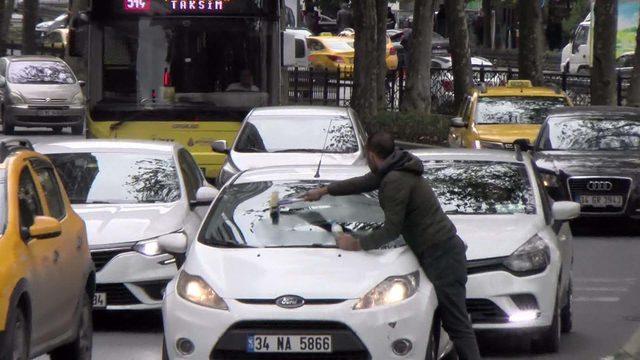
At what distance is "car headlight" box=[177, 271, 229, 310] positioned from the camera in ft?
28.3

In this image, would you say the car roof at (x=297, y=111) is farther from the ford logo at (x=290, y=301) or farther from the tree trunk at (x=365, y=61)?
the tree trunk at (x=365, y=61)

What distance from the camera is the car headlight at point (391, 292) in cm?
863

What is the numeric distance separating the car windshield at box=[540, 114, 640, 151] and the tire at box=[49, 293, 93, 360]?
11.6 meters

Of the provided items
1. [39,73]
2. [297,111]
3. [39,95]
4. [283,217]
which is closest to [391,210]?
[283,217]

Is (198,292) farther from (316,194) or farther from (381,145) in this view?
(381,145)

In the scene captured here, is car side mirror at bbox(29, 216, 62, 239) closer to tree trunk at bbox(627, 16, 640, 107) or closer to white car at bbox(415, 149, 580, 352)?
white car at bbox(415, 149, 580, 352)

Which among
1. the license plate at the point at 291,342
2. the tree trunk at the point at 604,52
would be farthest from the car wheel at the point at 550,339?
the tree trunk at the point at 604,52

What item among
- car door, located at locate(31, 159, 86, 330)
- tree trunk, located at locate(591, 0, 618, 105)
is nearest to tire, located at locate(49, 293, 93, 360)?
car door, located at locate(31, 159, 86, 330)

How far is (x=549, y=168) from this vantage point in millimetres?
19812

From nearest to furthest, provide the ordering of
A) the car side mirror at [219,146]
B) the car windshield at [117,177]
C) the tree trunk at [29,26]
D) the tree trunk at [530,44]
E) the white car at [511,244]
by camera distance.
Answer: the white car at [511,244], the car windshield at [117,177], the car side mirror at [219,146], the tree trunk at [530,44], the tree trunk at [29,26]

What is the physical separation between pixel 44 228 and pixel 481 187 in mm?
4605

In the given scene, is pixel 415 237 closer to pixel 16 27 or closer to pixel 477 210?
pixel 477 210

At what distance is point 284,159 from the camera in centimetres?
1884

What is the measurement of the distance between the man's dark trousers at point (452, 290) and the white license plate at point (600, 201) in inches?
421
